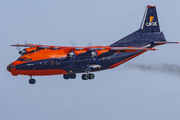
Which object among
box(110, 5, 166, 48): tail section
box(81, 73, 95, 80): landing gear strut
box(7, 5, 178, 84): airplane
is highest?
box(110, 5, 166, 48): tail section

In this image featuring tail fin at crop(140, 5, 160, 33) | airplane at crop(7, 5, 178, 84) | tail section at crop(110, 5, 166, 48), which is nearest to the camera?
airplane at crop(7, 5, 178, 84)

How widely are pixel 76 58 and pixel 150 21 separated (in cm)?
1126

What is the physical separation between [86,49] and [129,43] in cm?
695

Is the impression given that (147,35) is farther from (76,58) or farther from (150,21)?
(76,58)

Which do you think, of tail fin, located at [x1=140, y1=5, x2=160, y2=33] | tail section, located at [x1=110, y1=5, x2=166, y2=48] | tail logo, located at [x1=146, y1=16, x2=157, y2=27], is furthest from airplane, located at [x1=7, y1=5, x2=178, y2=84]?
tail logo, located at [x1=146, y1=16, x2=157, y2=27]

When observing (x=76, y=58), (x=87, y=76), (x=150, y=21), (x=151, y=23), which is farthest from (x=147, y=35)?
(x=76, y=58)

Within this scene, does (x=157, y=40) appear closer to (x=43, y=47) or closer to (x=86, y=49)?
(x=86, y=49)

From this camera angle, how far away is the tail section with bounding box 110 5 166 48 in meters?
45.5

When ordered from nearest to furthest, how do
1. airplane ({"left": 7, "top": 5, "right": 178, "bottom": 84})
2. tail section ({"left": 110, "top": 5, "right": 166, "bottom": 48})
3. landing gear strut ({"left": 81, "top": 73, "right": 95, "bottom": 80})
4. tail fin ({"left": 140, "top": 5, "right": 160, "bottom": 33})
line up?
airplane ({"left": 7, "top": 5, "right": 178, "bottom": 84}) < landing gear strut ({"left": 81, "top": 73, "right": 95, "bottom": 80}) < tail section ({"left": 110, "top": 5, "right": 166, "bottom": 48}) < tail fin ({"left": 140, "top": 5, "right": 160, "bottom": 33})

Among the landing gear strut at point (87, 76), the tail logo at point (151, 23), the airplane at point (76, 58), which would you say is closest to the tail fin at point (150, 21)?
the tail logo at point (151, 23)

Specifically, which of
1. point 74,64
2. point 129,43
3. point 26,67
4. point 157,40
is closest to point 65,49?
point 74,64

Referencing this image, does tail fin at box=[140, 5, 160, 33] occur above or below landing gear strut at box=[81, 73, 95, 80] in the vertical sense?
above

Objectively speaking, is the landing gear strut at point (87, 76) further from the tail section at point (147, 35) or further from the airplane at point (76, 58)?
the tail section at point (147, 35)

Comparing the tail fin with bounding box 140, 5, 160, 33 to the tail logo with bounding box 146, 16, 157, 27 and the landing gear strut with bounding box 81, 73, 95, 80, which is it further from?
the landing gear strut with bounding box 81, 73, 95, 80
